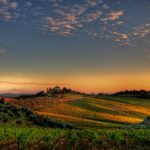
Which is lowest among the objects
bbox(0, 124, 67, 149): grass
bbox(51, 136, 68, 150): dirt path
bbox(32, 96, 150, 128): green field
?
bbox(51, 136, 68, 150): dirt path

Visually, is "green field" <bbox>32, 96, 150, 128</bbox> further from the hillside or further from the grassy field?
the grassy field

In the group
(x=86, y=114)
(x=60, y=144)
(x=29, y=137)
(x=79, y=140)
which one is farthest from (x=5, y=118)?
(x=86, y=114)

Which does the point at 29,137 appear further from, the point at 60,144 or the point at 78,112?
the point at 78,112

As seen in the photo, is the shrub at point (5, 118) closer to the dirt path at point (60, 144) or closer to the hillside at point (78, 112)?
the hillside at point (78, 112)

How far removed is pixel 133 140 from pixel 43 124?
20237 mm

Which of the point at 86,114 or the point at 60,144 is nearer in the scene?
the point at 60,144

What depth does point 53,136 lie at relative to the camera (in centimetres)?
3522

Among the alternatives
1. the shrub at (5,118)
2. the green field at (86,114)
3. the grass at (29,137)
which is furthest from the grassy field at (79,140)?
the green field at (86,114)

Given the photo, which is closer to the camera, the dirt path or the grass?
the dirt path

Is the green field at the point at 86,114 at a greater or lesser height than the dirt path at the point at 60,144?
greater

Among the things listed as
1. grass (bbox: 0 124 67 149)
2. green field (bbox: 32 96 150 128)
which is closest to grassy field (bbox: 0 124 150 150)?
grass (bbox: 0 124 67 149)

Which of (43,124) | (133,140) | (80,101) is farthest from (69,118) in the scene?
(133,140)

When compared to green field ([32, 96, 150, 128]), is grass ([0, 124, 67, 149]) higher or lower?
lower

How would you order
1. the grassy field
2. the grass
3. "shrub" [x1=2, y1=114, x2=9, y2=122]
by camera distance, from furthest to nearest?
1. "shrub" [x1=2, y1=114, x2=9, y2=122]
2. the grass
3. the grassy field
